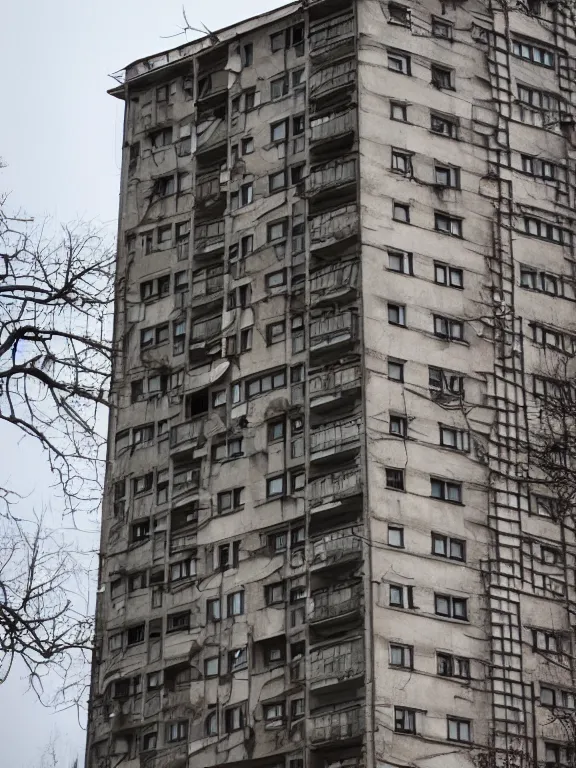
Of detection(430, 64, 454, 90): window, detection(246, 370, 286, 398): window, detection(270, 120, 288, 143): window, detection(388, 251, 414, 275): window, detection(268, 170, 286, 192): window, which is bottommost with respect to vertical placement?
detection(246, 370, 286, 398): window

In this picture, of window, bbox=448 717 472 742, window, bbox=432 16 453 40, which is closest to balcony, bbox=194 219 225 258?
window, bbox=432 16 453 40

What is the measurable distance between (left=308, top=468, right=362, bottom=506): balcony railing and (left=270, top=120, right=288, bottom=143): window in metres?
14.8

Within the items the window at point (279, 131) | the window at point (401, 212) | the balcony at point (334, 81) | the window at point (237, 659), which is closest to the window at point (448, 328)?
the window at point (401, 212)

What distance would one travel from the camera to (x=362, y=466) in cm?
6016

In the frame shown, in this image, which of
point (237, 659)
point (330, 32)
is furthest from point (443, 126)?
point (237, 659)

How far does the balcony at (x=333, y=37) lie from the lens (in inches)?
2685

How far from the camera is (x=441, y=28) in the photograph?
69938 millimetres

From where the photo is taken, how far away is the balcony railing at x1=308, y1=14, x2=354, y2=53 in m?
68.5

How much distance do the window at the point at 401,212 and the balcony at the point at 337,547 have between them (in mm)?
12184

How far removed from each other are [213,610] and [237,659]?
2416mm

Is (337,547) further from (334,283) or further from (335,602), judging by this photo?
(334,283)

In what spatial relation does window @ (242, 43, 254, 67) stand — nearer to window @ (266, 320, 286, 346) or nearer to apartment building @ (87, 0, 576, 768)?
apartment building @ (87, 0, 576, 768)

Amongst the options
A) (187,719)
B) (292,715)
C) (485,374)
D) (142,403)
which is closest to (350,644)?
(292,715)

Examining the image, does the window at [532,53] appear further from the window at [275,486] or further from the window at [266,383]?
the window at [275,486]
